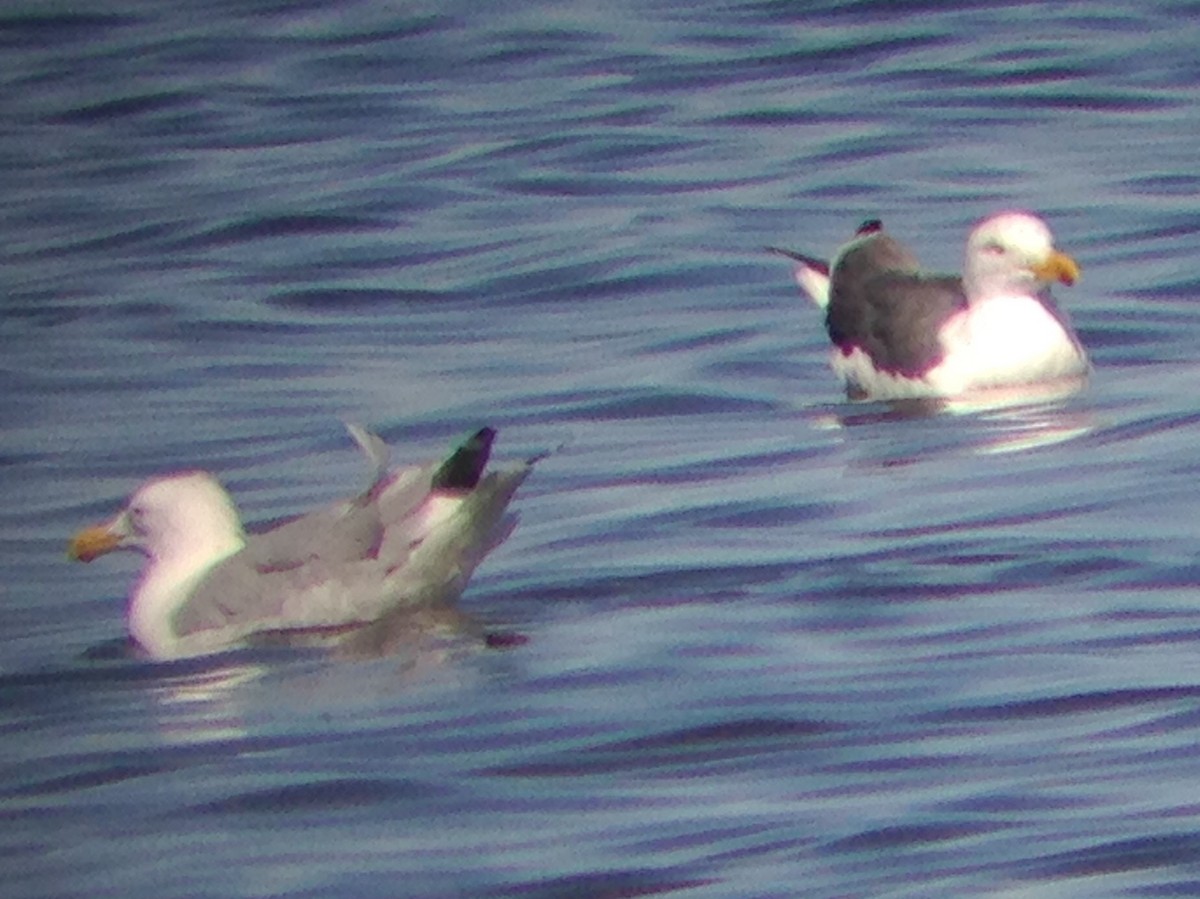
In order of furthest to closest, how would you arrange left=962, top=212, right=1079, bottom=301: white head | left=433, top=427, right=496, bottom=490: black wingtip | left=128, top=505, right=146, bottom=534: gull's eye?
left=962, top=212, right=1079, bottom=301: white head → left=128, top=505, right=146, bottom=534: gull's eye → left=433, top=427, right=496, bottom=490: black wingtip

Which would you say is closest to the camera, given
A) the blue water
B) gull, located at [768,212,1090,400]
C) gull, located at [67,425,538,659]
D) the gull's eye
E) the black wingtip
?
the blue water

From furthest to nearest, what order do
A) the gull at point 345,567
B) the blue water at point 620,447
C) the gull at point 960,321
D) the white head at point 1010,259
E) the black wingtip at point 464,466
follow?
the white head at point 1010,259, the gull at point 960,321, the black wingtip at point 464,466, the gull at point 345,567, the blue water at point 620,447

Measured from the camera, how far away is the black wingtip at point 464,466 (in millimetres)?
11312

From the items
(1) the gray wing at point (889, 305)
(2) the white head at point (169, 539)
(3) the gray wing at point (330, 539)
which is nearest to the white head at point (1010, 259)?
(1) the gray wing at point (889, 305)

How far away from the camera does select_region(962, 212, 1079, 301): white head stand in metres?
15.3

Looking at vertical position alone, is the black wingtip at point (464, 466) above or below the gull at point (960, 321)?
below

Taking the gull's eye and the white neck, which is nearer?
the white neck

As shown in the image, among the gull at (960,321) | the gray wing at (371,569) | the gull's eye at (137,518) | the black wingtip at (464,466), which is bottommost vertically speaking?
the gray wing at (371,569)

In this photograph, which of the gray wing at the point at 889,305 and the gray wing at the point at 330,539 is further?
the gray wing at the point at 889,305

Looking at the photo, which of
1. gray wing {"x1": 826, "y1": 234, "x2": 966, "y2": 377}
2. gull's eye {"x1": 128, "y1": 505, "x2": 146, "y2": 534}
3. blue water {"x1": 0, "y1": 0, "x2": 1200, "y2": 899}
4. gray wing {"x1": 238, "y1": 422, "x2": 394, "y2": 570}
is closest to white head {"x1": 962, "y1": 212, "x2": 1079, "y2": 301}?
gray wing {"x1": 826, "y1": 234, "x2": 966, "y2": 377}

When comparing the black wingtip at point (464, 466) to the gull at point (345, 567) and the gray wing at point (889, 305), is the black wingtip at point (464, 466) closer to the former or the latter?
the gull at point (345, 567)

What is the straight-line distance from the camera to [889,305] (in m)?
15.3

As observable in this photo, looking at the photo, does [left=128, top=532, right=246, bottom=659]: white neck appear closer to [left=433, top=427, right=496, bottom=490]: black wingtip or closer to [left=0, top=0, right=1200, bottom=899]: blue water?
[left=0, top=0, right=1200, bottom=899]: blue water

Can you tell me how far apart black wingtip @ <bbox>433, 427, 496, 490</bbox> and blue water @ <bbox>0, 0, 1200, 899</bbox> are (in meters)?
0.41
